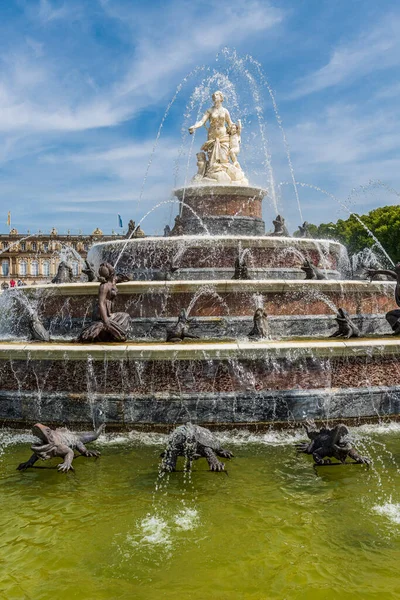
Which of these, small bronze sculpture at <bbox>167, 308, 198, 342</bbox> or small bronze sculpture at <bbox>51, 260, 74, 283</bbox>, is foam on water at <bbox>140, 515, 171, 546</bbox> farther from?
small bronze sculpture at <bbox>51, 260, 74, 283</bbox>

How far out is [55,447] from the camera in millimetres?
8070

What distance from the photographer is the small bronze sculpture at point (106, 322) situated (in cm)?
1123

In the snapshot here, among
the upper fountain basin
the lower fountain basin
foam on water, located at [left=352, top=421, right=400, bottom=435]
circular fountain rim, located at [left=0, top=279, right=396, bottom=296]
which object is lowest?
foam on water, located at [left=352, top=421, right=400, bottom=435]

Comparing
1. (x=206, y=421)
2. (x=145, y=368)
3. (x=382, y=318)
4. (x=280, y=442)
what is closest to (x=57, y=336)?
(x=145, y=368)

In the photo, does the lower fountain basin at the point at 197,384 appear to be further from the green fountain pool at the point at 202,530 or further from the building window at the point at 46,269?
the building window at the point at 46,269

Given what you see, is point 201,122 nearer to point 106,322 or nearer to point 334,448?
point 106,322

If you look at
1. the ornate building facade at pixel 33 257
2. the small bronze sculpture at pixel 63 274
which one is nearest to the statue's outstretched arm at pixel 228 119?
the small bronze sculpture at pixel 63 274

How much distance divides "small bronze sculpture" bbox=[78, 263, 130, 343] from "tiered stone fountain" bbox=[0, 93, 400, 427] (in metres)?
0.28

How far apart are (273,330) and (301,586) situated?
334 inches

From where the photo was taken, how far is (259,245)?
1608 centimetres

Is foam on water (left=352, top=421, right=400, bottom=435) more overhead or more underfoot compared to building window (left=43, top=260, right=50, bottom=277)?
more underfoot

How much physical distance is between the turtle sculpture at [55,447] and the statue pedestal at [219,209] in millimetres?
12866

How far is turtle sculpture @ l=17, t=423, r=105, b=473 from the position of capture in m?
7.94

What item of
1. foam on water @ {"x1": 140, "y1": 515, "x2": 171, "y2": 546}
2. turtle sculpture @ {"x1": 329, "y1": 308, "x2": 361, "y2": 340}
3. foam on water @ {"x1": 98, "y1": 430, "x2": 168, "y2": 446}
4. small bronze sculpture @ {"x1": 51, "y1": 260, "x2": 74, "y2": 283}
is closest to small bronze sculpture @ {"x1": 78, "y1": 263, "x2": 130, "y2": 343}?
foam on water @ {"x1": 98, "y1": 430, "x2": 168, "y2": 446}
